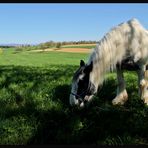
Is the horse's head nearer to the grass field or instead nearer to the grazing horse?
the grazing horse

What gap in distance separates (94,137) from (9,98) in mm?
2915

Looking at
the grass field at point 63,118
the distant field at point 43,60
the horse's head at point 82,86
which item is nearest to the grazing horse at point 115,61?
the horse's head at point 82,86

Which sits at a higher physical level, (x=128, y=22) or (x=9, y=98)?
(x=128, y=22)

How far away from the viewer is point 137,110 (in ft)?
24.3

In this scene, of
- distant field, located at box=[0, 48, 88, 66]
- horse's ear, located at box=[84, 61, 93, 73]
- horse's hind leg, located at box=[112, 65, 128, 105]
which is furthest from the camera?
distant field, located at box=[0, 48, 88, 66]

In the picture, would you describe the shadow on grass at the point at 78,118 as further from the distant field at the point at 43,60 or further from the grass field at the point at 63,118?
the distant field at the point at 43,60

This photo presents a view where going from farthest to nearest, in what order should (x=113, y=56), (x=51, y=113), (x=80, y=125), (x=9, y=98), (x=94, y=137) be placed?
(x=9, y=98), (x=113, y=56), (x=51, y=113), (x=80, y=125), (x=94, y=137)

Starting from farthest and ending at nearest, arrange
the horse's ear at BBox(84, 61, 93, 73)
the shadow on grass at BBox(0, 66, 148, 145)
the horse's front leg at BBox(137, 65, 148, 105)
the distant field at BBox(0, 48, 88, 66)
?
the distant field at BBox(0, 48, 88, 66) → the horse's front leg at BBox(137, 65, 148, 105) → the horse's ear at BBox(84, 61, 93, 73) → the shadow on grass at BBox(0, 66, 148, 145)

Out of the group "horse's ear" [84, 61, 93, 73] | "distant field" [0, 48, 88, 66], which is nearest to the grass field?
"horse's ear" [84, 61, 93, 73]

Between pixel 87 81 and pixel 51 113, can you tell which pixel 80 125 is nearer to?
pixel 51 113

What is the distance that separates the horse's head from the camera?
24.9ft

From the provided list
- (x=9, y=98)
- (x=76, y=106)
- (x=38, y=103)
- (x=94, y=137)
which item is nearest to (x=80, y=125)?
(x=94, y=137)

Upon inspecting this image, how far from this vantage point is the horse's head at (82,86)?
24.9 ft

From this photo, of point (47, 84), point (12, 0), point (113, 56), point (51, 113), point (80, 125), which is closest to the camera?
point (12, 0)
